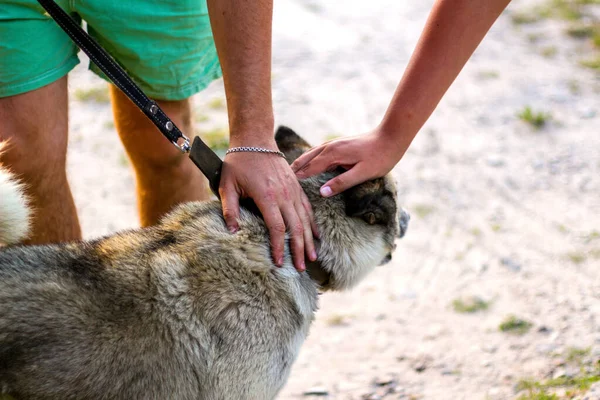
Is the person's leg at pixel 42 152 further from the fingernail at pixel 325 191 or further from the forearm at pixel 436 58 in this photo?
the forearm at pixel 436 58

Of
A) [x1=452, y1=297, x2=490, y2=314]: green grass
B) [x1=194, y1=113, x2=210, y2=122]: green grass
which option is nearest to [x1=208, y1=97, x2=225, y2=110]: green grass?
[x1=194, y1=113, x2=210, y2=122]: green grass

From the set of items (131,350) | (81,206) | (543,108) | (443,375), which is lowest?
(543,108)

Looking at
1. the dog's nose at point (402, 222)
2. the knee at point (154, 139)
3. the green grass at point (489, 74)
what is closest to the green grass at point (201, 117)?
the knee at point (154, 139)

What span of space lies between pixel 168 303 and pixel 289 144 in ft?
3.49

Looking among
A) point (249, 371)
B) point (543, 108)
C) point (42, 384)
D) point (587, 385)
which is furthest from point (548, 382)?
point (543, 108)

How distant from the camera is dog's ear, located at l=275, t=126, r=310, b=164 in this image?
10.1 ft

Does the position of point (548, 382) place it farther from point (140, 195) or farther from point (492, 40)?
point (492, 40)

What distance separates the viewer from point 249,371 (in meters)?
2.39

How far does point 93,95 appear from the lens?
629 centimetres

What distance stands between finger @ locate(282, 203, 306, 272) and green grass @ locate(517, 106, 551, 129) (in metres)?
3.73

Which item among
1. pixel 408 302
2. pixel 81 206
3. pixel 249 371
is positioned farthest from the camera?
pixel 81 206

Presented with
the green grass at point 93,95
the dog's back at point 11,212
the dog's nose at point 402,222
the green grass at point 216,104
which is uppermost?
the dog's back at point 11,212

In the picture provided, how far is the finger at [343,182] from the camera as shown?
2670mm

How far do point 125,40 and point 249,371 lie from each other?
1.59m
